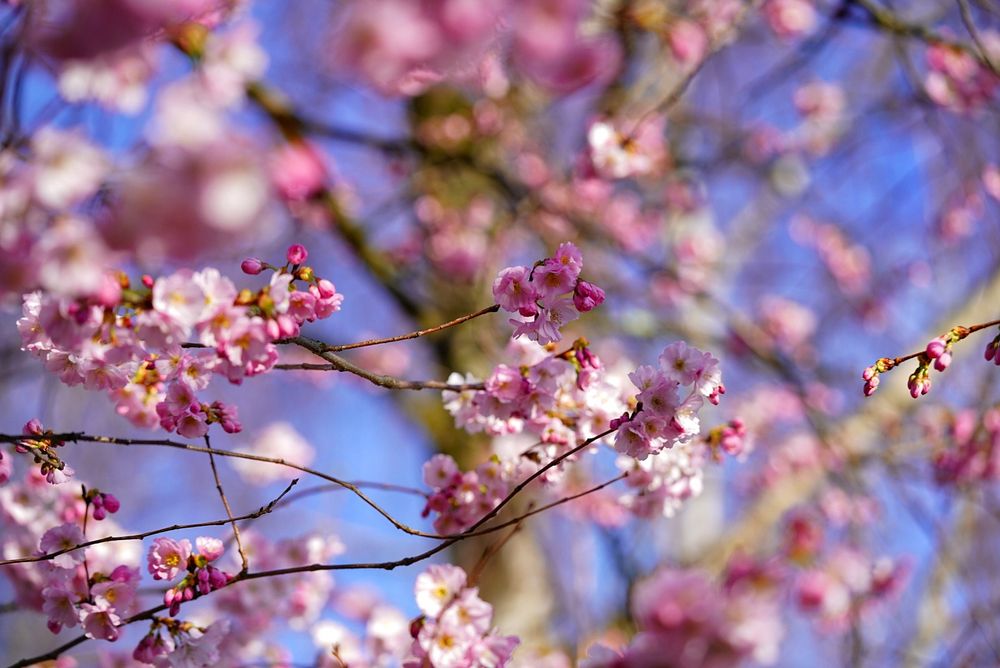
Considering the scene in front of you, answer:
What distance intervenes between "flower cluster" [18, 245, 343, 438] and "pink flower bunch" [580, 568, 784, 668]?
2.23 feet

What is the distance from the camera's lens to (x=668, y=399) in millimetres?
1527

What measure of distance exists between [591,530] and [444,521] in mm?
3139

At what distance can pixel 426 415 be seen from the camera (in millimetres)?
4289

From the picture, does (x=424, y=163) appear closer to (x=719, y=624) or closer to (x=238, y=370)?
(x=238, y=370)

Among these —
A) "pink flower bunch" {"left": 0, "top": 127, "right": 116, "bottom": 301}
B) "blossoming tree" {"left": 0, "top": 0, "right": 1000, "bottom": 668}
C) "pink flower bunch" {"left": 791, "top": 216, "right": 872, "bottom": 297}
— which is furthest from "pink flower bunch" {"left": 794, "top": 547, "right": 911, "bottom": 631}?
"pink flower bunch" {"left": 791, "top": 216, "right": 872, "bottom": 297}

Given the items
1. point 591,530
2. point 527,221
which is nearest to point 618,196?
point 527,221

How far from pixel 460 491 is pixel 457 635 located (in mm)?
355

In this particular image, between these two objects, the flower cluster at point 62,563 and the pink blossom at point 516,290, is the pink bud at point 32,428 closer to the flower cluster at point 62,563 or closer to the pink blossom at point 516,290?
the flower cluster at point 62,563

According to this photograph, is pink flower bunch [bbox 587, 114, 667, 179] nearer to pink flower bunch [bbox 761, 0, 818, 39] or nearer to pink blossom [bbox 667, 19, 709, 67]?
pink blossom [bbox 667, 19, 709, 67]

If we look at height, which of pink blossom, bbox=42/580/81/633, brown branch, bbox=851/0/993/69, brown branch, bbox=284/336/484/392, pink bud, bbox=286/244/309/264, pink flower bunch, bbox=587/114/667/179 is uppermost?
pink flower bunch, bbox=587/114/667/179

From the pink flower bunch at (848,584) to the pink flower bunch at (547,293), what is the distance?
2.21m

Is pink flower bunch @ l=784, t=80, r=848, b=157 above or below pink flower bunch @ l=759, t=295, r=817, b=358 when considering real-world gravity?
above

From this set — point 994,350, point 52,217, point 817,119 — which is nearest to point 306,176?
point 52,217

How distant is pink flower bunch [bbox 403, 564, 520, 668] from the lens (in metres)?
1.60
